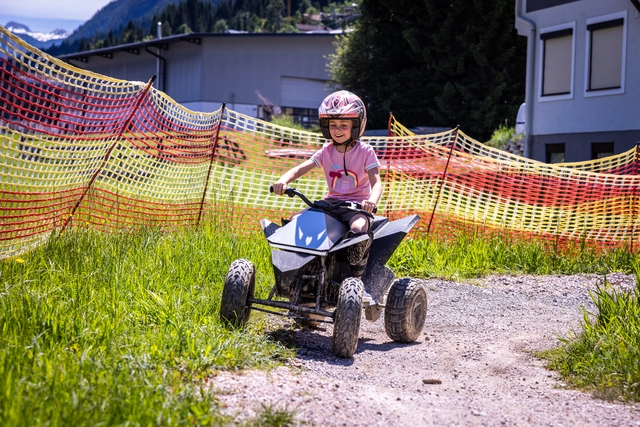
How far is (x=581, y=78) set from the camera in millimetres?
20359

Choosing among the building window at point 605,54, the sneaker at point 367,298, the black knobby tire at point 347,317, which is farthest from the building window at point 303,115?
the black knobby tire at point 347,317

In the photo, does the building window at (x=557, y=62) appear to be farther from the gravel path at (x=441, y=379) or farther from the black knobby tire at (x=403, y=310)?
the black knobby tire at (x=403, y=310)

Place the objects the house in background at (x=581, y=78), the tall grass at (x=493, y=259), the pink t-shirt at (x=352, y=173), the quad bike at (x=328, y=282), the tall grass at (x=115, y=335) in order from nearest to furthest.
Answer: the tall grass at (x=115, y=335)
the quad bike at (x=328, y=282)
the pink t-shirt at (x=352, y=173)
the tall grass at (x=493, y=259)
the house in background at (x=581, y=78)

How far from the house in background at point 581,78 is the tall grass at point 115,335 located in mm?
14200

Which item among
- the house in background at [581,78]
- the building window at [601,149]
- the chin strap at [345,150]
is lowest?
the chin strap at [345,150]

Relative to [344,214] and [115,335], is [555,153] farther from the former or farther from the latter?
[115,335]

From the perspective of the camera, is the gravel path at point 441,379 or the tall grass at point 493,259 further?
the tall grass at point 493,259

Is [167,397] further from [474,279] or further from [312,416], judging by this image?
[474,279]

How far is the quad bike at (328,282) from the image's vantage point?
536cm

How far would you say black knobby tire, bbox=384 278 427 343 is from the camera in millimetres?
5949

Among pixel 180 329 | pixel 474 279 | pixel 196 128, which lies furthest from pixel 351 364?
pixel 196 128

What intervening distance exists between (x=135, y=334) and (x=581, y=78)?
17646mm

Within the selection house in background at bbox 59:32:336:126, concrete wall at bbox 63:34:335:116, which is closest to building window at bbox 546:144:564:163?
house in background at bbox 59:32:336:126

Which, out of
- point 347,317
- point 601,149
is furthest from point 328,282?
point 601,149
